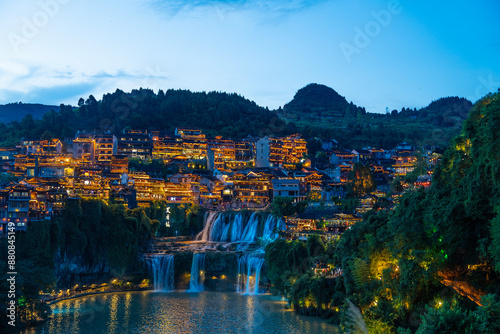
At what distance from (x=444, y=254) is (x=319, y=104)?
14800cm

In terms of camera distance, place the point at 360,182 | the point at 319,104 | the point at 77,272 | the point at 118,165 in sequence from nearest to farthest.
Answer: the point at 77,272 < the point at 360,182 < the point at 118,165 < the point at 319,104

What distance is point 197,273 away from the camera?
4547 centimetres

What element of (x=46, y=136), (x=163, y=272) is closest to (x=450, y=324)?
(x=163, y=272)

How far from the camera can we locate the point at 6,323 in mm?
29797

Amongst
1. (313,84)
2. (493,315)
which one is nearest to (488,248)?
(493,315)

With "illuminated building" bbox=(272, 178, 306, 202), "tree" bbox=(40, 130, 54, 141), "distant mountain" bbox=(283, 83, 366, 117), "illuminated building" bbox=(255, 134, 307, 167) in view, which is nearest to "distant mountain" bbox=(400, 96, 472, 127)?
"distant mountain" bbox=(283, 83, 366, 117)

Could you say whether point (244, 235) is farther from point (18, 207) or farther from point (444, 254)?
point (444, 254)

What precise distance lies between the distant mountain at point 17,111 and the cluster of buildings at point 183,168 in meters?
54.8

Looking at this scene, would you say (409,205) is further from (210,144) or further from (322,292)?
(210,144)

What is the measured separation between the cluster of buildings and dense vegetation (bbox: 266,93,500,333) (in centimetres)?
2638

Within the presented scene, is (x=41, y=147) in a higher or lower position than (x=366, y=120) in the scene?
lower

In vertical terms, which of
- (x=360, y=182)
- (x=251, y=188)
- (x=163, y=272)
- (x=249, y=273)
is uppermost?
(x=360, y=182)

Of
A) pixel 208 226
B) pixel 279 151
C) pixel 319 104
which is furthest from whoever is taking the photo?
pixel 319 104

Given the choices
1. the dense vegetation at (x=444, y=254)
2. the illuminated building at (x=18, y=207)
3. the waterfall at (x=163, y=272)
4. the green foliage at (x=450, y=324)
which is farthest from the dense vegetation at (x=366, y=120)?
the green foliage at (x=450, y=324)
